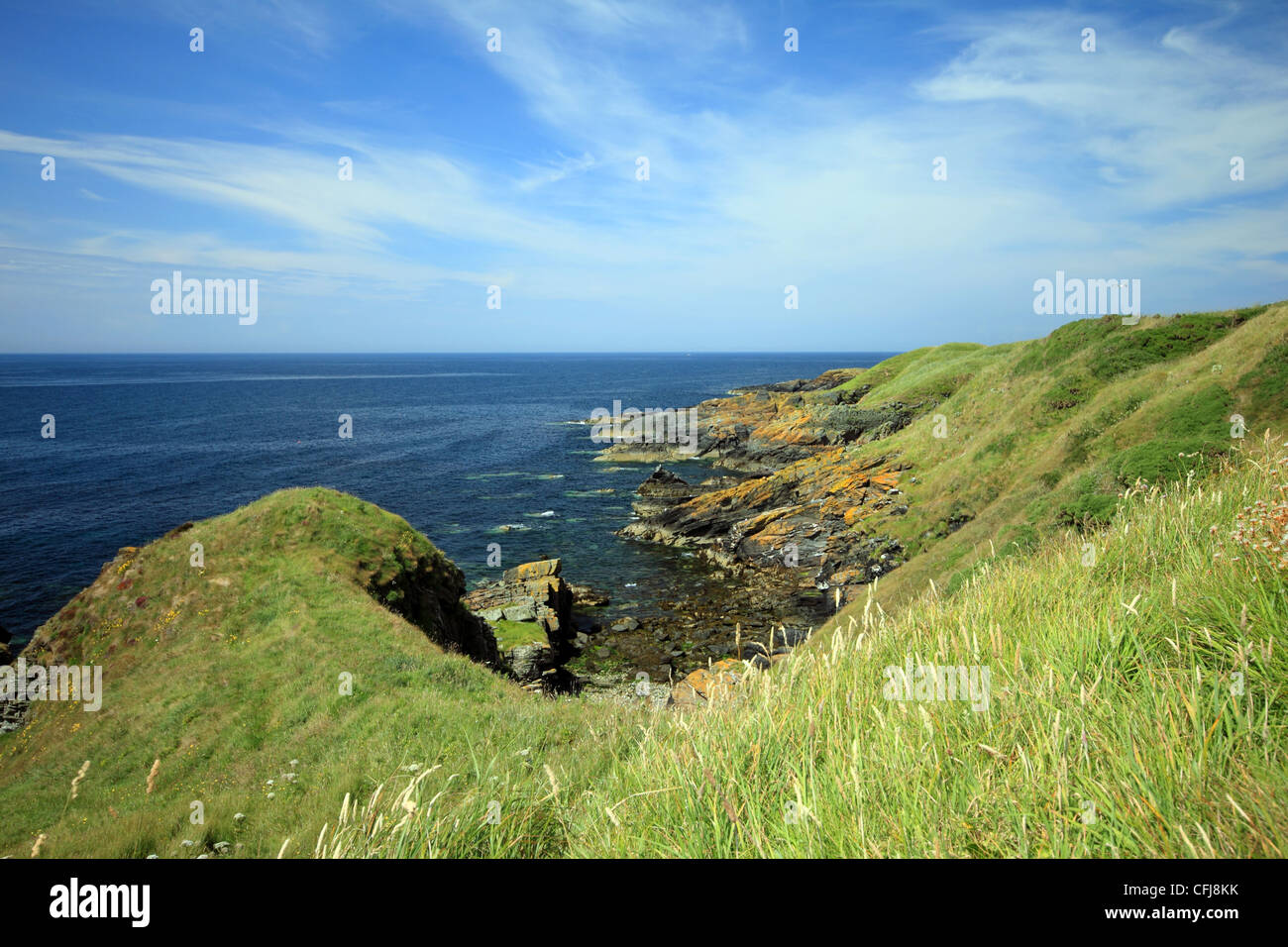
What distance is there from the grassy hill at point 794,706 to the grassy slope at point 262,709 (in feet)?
0.27

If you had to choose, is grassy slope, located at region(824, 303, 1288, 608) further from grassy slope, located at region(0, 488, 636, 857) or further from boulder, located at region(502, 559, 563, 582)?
boulder, located at region(502, 559, 563, 582)

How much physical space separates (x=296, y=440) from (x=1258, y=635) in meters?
102

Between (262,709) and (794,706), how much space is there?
15168 millimetres

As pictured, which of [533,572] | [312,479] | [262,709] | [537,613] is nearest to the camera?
[262,709]

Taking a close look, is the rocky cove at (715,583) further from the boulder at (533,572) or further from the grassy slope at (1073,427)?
the grassy slope at (1073,427)

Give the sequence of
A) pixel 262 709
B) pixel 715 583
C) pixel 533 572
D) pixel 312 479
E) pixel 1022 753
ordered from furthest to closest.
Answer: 1. pixel 312 479
2. pixel 715 583
3. pixel 533 572
4. pixel 262 709
5. pixel 1022 753

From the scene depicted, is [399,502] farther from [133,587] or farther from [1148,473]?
[1148,473]

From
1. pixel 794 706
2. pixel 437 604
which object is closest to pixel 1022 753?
pixel 794 706

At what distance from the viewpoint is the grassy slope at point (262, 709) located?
384 inches

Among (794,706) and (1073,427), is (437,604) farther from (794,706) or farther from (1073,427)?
(1073,427)

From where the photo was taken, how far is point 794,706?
477cm

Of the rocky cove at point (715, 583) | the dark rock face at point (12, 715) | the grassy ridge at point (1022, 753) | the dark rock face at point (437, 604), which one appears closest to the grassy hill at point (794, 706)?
the grassy ridge at point (1022, 753)

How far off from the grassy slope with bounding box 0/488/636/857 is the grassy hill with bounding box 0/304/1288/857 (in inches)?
3.3
